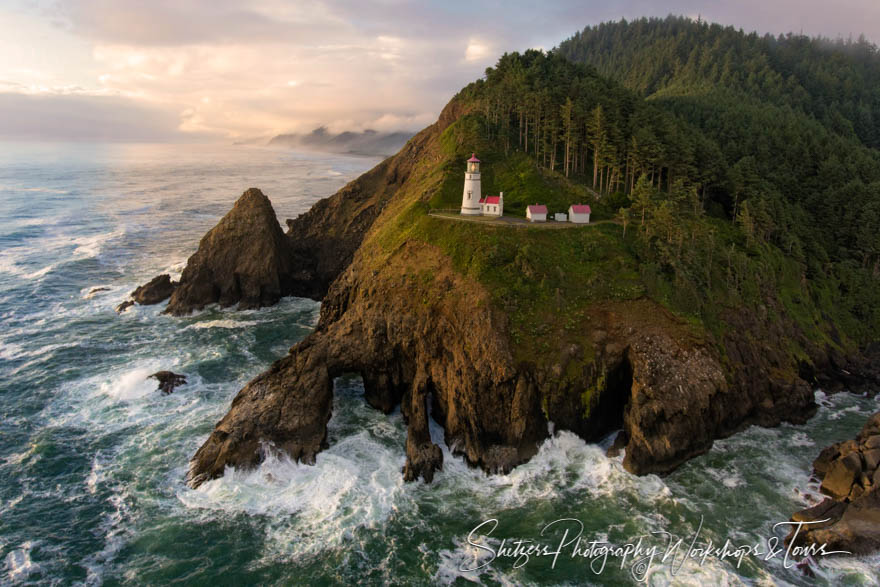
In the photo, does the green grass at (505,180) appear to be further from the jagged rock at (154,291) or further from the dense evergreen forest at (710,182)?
the jagged rock at (154,291)

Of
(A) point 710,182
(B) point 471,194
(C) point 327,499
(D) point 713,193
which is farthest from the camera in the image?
(D) point 713,193

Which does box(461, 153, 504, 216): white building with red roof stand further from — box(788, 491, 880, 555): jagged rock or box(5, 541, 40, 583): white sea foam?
box(5, 541, 40, 583): white sea foam

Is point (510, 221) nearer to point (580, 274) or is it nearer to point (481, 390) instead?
point (580, 274)

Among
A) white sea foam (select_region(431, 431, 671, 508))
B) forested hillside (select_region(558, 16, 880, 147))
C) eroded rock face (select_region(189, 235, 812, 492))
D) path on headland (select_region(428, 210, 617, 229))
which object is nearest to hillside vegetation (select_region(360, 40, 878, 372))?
path on headland (select_region(428, 210, 617, 229))

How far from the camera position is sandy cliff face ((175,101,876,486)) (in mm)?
38594

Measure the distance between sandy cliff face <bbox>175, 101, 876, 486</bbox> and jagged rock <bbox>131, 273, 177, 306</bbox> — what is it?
33.7 meters

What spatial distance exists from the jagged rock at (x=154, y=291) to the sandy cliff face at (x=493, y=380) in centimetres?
3372

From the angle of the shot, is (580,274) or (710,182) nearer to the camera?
(580,274)

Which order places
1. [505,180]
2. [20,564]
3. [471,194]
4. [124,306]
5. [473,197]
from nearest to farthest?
[20,564]
[471,194]
[473,197]
[505,180]
[124,306]

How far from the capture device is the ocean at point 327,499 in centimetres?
2931

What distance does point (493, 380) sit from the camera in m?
40.0

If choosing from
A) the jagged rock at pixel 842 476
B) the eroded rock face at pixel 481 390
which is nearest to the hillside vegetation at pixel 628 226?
the eroded rock face at pixel 481 390

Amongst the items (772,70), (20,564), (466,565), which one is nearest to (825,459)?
(466,565)

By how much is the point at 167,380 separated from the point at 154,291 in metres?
26.4
